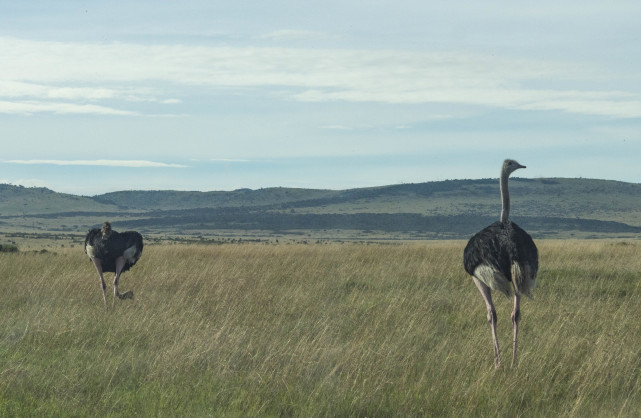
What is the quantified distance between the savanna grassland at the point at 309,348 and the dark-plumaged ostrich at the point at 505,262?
656 mm

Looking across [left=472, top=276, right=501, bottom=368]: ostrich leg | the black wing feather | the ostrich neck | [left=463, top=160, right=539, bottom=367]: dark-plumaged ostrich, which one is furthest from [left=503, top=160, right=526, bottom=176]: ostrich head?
[left=472, top=276, right=501, bottom=368]: ostrich leg

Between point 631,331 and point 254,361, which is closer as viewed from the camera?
point 254,361

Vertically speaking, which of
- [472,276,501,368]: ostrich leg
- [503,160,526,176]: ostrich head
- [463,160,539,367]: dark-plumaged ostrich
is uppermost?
[503,160,526,176]: ostrich head

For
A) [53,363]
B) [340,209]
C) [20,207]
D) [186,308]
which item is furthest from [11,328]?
[20,207]

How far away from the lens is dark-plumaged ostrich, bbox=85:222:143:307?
11.8 m

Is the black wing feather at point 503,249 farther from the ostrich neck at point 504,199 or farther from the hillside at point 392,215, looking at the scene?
the hillside at point 392,215

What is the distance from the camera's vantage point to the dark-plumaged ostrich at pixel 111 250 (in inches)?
465

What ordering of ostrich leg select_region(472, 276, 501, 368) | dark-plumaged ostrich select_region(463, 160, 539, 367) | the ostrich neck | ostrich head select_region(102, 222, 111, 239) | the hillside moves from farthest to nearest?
the hillside → ostrich head select_region(102, 222, 111, 239) → the ostrich neck → ostrich leg select_region(472, 276, 501, 368) → dark-plumaged ostrich select_region(463, 160, 539, 367)

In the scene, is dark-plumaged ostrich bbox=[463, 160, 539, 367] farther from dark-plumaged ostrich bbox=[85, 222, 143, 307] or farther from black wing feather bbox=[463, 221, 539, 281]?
dark-plumaged ostrich bbox=[85, 222, 143, 307]

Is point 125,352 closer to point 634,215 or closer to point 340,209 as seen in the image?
point 634,215

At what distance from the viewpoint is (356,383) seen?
693 cm

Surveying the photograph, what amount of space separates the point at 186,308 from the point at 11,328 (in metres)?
2.76

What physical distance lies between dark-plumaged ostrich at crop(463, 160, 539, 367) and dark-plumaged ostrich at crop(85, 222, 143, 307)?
6.11 metres

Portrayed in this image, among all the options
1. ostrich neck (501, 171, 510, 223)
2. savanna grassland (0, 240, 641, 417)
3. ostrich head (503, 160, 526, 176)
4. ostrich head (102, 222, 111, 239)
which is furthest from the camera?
ostrich head (102, 222, 111, 239)
